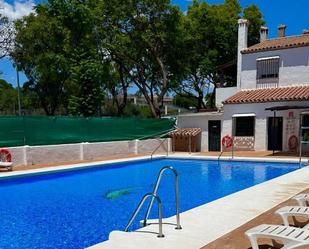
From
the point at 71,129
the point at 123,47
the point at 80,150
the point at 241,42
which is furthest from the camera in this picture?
the point at 123,47

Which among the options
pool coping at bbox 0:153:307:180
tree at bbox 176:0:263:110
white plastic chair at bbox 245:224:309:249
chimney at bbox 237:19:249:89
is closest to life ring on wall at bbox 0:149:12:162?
pool coping at bbox 0:153:307:180

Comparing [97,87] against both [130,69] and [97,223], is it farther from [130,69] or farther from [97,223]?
[97,223]

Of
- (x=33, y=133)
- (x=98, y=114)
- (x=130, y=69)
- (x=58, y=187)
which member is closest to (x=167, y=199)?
(x=58, y=187)

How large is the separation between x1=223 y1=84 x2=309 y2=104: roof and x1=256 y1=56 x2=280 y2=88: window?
0.43m

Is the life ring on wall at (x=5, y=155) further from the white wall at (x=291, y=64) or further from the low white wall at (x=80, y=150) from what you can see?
the white wall at (x=291, y=64)

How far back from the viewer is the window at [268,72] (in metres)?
22.8

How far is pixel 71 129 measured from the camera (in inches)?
725

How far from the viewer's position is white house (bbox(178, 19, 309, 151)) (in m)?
20.8

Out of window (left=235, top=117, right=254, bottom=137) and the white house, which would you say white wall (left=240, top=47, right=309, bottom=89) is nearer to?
the white house

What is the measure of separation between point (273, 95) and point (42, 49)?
63.6 feet

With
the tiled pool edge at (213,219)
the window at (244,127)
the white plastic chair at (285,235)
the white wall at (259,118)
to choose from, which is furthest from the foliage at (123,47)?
the white plastic chair at (285,235)

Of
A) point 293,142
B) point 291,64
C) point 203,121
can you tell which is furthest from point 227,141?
point 291,64

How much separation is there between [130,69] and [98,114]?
7.65 metres

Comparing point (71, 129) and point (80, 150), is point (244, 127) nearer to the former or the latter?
point (80, 150)
